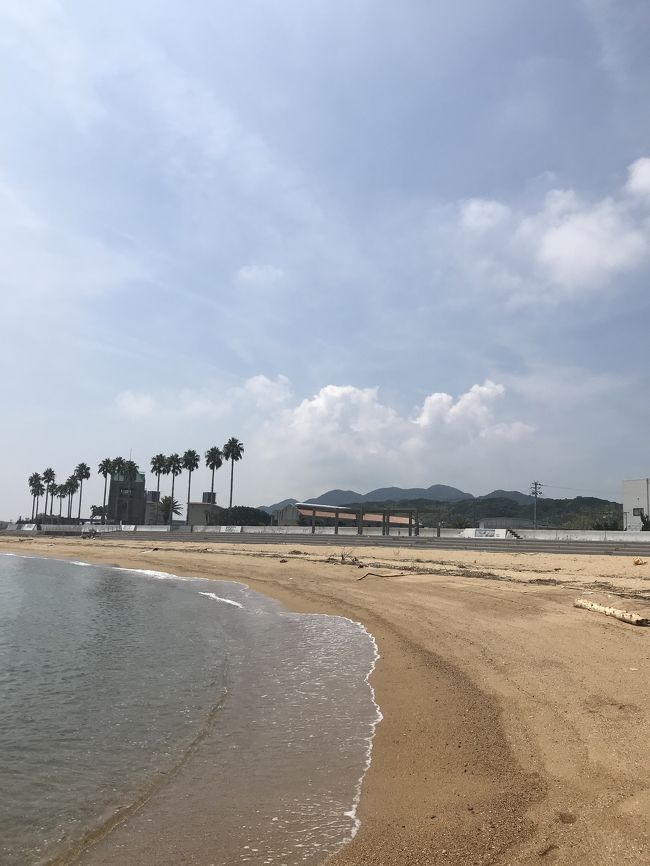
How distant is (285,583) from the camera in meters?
32.2

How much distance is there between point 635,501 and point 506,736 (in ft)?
329

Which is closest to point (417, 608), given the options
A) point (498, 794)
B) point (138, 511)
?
point (498, 794)

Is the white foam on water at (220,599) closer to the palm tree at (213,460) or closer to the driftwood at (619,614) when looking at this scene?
the driftwood at (619,614)

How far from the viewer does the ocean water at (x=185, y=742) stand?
588 cm

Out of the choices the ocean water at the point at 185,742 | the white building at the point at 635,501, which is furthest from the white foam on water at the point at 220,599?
the white building at the point at 635,501

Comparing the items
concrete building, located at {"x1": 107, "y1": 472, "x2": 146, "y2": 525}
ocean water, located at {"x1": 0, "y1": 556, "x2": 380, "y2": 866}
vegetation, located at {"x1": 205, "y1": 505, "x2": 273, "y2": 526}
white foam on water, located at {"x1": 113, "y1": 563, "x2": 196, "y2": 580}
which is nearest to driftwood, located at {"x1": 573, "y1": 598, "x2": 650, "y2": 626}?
ocean water, located at {"x1": 0, "y1": 556, "x2": 380, "y2": 866}

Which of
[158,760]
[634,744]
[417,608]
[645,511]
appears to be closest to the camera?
[634,744]

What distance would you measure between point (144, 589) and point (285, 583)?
8.36m

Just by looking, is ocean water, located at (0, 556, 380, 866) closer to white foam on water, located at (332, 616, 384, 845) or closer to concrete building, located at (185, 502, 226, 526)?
white foam on water, located at (332, 616, 384, 845)

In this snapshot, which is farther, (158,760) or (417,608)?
(417,608)

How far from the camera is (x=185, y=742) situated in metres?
8.70

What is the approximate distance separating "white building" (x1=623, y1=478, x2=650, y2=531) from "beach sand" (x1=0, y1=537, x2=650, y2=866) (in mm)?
82036

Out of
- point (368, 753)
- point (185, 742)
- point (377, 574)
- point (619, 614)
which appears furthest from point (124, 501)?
point (368, 753)

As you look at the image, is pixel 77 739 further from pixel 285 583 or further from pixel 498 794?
pixel 285 583
